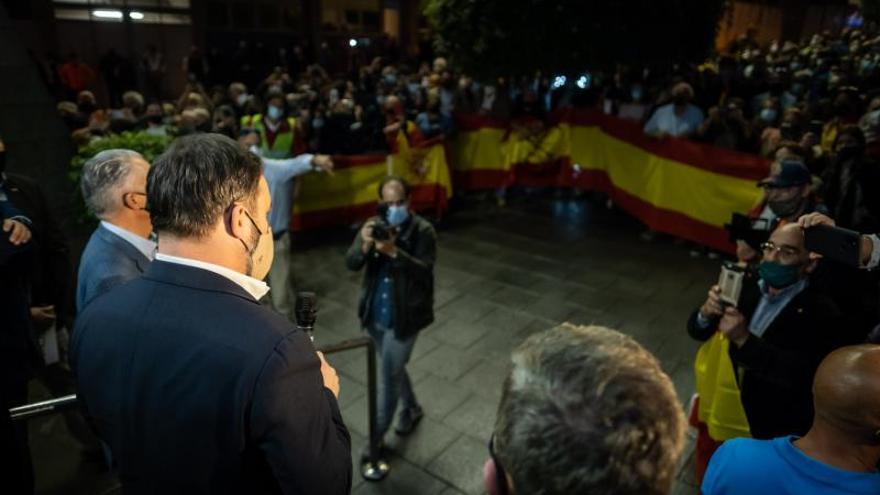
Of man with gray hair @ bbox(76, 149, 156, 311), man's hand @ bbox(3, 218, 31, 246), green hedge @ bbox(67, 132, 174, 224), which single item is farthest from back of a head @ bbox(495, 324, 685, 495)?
green hedge @ bbox(67, 132, 174, 224)

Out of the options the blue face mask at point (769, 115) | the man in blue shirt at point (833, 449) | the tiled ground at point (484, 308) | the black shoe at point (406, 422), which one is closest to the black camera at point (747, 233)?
the tiled ground at point (484, 308)

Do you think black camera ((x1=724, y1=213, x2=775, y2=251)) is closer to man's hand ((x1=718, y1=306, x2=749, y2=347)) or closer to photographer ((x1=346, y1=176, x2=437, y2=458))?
man's hand ((x1=718, y1=306, x2=749, y2=347))

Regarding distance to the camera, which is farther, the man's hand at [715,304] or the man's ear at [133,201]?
the man's hand at [715,304]

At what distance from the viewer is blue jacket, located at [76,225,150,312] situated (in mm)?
2387

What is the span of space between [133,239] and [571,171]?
8.63m

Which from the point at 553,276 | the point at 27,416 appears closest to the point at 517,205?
the point at 553,276

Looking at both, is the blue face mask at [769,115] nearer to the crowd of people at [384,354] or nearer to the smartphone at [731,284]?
the crowd of people at [384,354]

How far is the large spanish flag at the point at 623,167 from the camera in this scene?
7.35m

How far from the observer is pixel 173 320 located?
1.49m

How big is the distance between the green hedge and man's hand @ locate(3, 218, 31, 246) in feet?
3.25

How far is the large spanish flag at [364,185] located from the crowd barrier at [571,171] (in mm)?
15

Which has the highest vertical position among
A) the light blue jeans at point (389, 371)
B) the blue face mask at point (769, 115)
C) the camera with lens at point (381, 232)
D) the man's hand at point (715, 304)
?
the blue face mask at point (769, 115)

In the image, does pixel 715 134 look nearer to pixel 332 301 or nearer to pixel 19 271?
pixel 332 301

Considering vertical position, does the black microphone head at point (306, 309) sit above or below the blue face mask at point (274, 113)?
below
